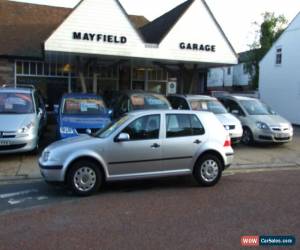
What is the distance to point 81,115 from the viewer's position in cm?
1151

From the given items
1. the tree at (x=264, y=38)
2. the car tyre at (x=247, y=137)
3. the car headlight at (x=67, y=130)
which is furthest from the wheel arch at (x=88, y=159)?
the tree at (x=264, y=38)

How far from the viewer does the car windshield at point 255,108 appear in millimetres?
14508

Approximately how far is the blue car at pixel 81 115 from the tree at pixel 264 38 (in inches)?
1366

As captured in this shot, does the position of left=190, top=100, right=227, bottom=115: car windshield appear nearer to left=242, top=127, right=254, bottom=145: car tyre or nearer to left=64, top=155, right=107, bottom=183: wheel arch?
left=242, top=127, right=254, bottom=145: car tyre

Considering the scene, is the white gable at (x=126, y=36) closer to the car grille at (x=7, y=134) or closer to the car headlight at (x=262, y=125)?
the car headlight at (x=262, y=125)

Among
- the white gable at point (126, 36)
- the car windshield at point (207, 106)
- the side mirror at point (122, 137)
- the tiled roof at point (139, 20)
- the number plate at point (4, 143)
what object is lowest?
the number plate at point (4, 143)

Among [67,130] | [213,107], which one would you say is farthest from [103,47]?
[67,130]

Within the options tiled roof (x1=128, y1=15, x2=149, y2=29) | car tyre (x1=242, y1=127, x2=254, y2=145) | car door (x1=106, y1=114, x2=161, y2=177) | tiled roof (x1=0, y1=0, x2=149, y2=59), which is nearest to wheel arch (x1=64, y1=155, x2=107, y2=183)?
car door (x1=106, y1=114, x2=161, y2=177)

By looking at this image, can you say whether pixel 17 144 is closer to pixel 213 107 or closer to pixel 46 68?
pixel 213 107

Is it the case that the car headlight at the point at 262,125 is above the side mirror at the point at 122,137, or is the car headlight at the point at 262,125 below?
below

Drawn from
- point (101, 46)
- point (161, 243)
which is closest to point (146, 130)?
point (161, 243)

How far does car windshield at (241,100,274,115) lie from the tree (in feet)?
99.2

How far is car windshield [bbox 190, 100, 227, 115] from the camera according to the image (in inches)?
553

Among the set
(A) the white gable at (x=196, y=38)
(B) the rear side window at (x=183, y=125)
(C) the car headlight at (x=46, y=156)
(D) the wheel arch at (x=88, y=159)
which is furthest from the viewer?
(A) the white gable at (x=196, y=38)
